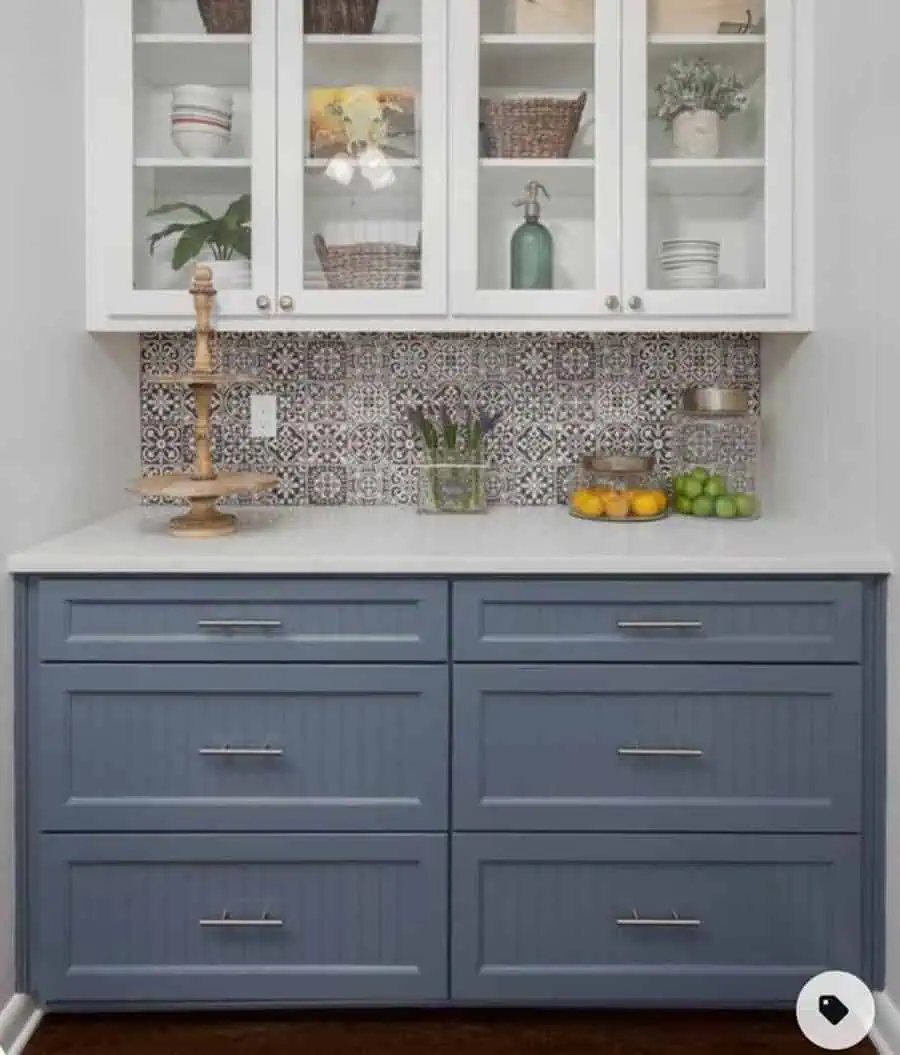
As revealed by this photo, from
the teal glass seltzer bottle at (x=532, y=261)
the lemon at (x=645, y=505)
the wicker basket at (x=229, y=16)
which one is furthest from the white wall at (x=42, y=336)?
the lemon at (x=645, y=505)

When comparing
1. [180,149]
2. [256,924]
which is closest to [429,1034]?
[256,924]

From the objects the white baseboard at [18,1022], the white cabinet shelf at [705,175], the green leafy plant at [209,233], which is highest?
the white cabinet shelf at [705,175]

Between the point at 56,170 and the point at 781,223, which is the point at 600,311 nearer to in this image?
the point at 781,223

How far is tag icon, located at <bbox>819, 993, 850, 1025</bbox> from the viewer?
200 centimetres

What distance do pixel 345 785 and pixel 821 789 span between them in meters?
0.85

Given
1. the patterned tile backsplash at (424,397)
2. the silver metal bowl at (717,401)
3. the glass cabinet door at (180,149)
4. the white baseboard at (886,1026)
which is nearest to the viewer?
the white baseboard at (886,1026)

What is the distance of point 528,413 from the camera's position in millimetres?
2734

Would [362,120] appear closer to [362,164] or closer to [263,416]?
[362,164]

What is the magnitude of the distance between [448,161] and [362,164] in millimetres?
187

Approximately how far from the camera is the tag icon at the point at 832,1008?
6.56 feet

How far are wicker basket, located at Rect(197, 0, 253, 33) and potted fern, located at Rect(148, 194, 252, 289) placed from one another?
35 centimetres

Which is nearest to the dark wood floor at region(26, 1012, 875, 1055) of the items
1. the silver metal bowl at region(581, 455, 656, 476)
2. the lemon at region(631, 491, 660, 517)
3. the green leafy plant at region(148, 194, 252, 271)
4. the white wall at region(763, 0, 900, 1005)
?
the white wall at region(763, 0, 900, 1005)

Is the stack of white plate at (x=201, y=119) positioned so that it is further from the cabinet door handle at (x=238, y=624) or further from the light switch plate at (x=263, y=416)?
the cabinet door handle at (x=238, y=624)

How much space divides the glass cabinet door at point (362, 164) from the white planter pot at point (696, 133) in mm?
504
